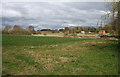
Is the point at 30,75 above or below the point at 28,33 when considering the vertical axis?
below

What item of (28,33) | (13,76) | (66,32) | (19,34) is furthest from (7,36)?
(13,76)

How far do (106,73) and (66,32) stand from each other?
25628 mm

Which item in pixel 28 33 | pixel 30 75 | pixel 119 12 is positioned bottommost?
pixel 30 75

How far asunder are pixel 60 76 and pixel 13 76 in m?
2.19

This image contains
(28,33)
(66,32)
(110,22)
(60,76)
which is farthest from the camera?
(66,32)

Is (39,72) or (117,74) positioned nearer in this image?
(117,74)

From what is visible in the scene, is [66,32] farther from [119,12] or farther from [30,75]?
[30,75]

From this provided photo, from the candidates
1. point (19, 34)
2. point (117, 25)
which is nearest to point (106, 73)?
point (117, 25)

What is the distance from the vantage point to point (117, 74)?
189 inches

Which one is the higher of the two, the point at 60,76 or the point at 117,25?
the point at 117,25

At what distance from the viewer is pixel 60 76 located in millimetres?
4754

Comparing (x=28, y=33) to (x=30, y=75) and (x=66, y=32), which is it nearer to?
(x=66, y=32)

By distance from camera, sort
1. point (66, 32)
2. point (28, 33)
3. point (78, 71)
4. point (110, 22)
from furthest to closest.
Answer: point (66, 32), point (28, 33), point (110, 22), point (78, 71)

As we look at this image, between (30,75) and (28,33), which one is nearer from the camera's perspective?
(30,75)
